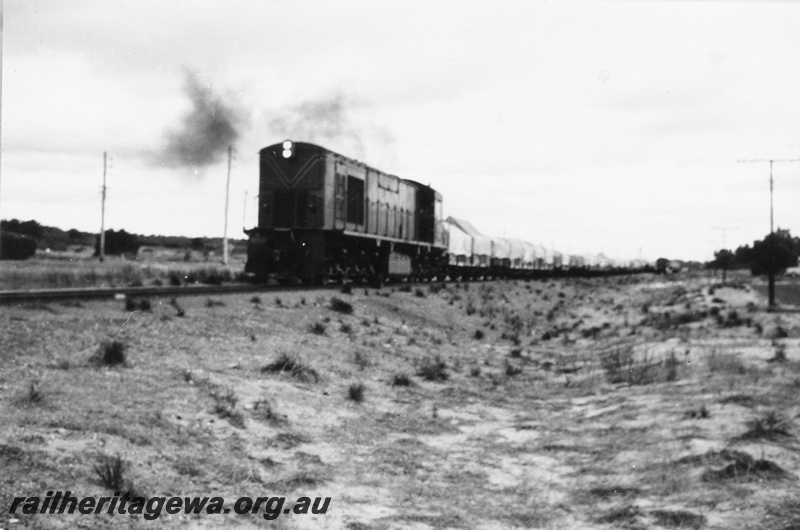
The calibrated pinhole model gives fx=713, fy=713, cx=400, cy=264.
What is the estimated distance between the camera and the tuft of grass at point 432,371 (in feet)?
36.9

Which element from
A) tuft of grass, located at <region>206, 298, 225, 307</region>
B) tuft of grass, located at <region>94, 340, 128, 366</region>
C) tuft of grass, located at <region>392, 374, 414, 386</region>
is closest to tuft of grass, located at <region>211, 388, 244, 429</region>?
tuft of grass, located at <region>94, 340, 128, 366</region>

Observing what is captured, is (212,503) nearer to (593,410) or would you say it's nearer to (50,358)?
(50,358)

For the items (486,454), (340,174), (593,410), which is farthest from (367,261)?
(486,454)

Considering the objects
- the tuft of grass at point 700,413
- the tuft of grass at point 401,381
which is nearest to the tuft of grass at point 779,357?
the tuft of grass at point 700,413

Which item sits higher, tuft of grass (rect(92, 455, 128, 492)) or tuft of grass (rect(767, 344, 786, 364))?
tuft of grass (rect(767, 344, 786, 364))

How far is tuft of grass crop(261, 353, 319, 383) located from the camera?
30.0ft

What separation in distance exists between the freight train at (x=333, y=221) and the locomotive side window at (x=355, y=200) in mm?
33

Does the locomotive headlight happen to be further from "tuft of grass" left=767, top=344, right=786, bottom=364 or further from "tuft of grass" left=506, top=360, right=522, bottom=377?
"tuft of grass" left=767, top=344, right=786, bottom=364

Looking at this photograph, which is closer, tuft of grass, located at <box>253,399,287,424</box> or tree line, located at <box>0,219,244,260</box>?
tuft of grass, located at <box>253,399,287,424</box>

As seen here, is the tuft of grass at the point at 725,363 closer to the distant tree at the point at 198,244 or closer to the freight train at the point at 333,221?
the freight train at the point at 333,221

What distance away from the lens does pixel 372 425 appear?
820 centimetres

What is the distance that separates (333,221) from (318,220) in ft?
2.27

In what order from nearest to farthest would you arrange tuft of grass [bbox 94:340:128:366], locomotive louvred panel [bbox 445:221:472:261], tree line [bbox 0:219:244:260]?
tuft of grass [bbox 94:340:128:366]
locomotive louvred panel [bbox 445:221:472:261]
tree line [bbox 0:219:244:260]

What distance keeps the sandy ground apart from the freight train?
21.5ft
